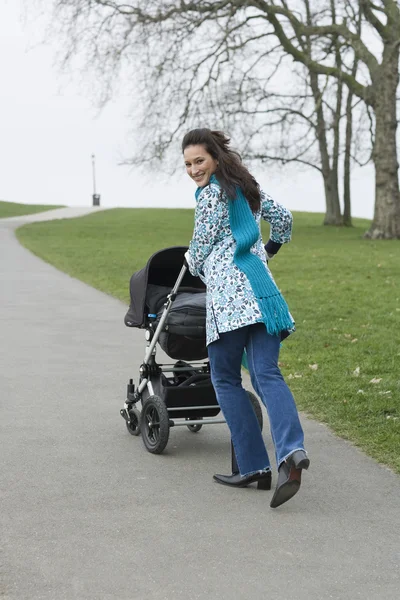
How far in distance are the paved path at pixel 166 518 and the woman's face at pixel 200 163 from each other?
1692 millimetres

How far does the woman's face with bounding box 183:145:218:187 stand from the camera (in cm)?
497

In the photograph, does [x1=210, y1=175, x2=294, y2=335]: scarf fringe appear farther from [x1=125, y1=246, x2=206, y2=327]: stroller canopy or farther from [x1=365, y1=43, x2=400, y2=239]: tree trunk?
[x1=365, y1=43, x2=400, y2=239]: tree trunk

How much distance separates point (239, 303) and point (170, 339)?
1.06 metres

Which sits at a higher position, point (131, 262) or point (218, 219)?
point (218, 219)

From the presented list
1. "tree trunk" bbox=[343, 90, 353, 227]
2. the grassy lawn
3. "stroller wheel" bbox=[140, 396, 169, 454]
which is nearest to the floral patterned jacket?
"stroller wheel" bbox=[140, 396, 169, 454]

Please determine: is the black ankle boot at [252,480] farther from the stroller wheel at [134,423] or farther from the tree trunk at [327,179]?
the tree trunk at [327,179]

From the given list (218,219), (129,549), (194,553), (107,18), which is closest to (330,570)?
(194,553)

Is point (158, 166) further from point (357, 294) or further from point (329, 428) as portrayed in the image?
point (329, 428)

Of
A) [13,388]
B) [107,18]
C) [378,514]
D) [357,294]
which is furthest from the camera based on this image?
[107,18]

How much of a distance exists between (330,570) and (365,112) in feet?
102

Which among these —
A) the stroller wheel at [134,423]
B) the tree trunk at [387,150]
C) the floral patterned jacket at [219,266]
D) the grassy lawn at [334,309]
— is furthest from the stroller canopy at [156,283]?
the tree trunk at [387,150]

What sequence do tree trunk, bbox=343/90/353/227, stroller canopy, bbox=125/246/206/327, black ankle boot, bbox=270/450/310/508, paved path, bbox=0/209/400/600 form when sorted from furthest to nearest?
tree trunk, bbox=343/90/353/227
stroller canopy, bbox=125/246/206/327
black ankle boot, bbox=270/450/310/508
paved path, bbox=0/209/400/600

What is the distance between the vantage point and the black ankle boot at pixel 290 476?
4.57 m

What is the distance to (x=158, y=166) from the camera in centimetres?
3039
